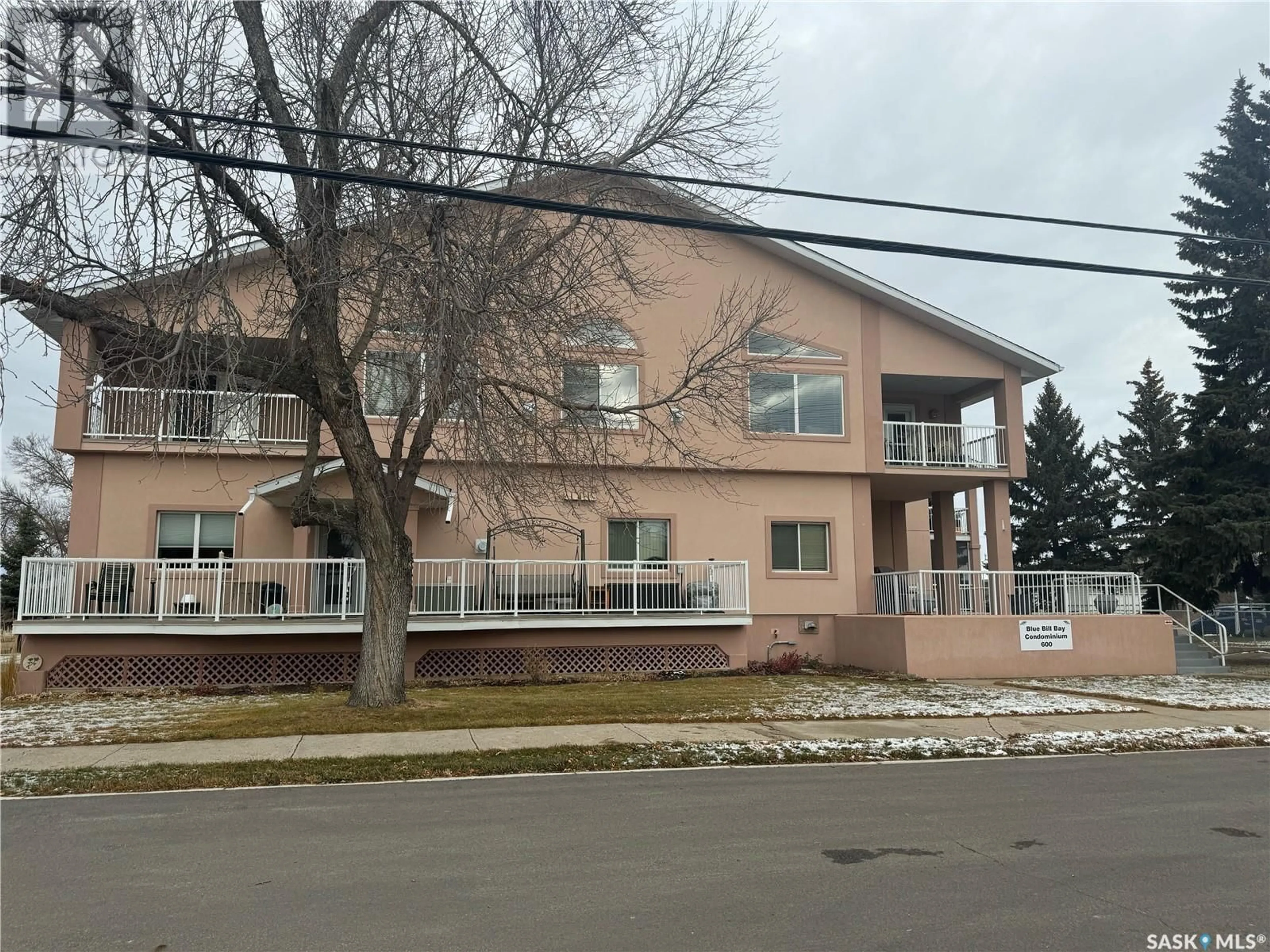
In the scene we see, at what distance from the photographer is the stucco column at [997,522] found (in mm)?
22422

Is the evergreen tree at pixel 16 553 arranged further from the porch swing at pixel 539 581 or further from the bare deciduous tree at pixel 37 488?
the porch swing at pixel 539 581

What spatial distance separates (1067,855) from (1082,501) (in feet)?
148

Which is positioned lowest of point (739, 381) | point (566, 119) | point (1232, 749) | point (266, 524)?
point (1232, 749)

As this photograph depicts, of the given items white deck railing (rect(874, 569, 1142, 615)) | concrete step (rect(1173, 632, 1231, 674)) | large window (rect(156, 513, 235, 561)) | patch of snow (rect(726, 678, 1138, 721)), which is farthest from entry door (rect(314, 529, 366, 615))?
concrete step (rect(1173, 632, 1231, 674))

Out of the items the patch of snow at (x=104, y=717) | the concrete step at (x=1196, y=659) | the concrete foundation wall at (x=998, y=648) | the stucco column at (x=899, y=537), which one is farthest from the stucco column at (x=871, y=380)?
the patch of snow at (x=104, y=717)

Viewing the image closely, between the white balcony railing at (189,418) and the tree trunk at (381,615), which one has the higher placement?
the white balcony railing at (189,418)

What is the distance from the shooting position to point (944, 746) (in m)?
11.3

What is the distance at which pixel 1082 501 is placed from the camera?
1859 inches

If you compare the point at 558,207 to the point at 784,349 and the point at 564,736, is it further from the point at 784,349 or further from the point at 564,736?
the point at 784,349

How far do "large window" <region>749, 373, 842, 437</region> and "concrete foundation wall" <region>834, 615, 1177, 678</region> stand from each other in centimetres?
450

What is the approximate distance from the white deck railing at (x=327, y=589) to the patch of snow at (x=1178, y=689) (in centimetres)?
649

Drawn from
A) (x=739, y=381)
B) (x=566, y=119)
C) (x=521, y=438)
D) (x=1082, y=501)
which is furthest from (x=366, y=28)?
(x=1082, y=501)

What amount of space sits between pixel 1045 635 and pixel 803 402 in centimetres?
722

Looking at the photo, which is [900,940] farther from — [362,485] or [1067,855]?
[362,485]
